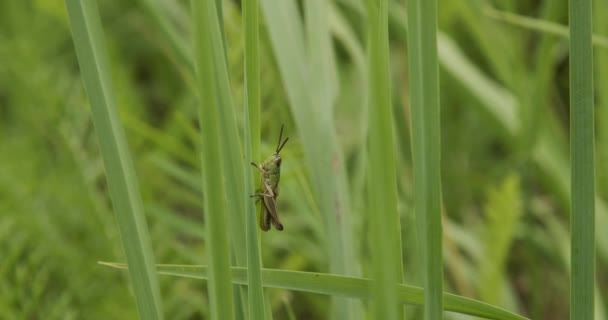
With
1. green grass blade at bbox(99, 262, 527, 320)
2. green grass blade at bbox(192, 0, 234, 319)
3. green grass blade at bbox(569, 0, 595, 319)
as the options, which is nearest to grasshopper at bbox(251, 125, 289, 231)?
green grass blade at bbox(99, 262, 527, 320)

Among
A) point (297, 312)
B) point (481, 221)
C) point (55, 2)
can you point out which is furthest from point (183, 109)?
point (481, 221)

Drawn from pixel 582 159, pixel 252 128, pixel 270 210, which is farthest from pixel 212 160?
pixel 270 210

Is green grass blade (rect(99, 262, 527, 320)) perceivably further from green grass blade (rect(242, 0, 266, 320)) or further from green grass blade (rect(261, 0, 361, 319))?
green grass blade (rect(261, 0, 361, 319))

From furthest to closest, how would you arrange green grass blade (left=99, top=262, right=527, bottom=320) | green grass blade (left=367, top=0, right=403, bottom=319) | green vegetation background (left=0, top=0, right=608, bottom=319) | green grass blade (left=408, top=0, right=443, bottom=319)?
1. green vegetation background (left=0, top=0, right=608, bottom=319)
2. green grass blade (left=99, top=262, right=527, bottom=320)
3. green grass blade (left=408, top=0, right=443, bottom=319)
4. green grass blade (left=367, top=0, right=403, bottom=319)

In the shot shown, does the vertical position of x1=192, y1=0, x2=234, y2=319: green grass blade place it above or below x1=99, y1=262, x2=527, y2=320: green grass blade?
above

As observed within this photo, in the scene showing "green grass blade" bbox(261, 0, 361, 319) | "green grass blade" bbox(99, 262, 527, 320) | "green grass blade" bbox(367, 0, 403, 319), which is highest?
"green grass blade" bbox(261, 0, 361, 319)

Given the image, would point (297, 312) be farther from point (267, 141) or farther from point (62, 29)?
point (62, 29)

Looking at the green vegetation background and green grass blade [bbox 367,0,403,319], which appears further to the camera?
the green vegetation background
